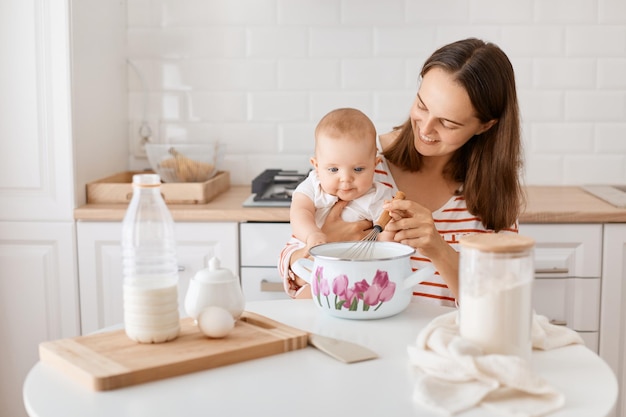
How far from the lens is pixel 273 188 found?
2828 mm

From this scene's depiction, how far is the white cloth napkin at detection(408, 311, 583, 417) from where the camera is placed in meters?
1.07

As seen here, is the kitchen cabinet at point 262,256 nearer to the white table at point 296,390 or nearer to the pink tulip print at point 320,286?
the pink tulip print at point 320,286

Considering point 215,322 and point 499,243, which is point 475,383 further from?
point 215,322

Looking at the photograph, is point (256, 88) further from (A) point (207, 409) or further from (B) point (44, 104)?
(A) point (207, 409)

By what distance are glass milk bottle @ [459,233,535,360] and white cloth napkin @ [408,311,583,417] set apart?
0.03 metres

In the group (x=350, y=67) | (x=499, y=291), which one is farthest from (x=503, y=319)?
(x=350, y=67)

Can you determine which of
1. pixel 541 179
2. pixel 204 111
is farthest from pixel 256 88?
pixel 541 179

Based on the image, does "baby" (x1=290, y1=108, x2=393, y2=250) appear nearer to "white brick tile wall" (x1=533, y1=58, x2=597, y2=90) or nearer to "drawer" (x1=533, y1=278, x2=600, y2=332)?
"drawer" (x1=533, y1=278, x2=600, y2=332)

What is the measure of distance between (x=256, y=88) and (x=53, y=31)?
31.8 inches

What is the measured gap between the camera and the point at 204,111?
3111 mm

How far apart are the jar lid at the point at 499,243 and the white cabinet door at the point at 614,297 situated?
57.6 inches

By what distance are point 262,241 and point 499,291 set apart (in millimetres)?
1455

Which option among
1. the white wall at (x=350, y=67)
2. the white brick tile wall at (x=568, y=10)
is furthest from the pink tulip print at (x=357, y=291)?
the white brick tile wall at (x=568, y=10)

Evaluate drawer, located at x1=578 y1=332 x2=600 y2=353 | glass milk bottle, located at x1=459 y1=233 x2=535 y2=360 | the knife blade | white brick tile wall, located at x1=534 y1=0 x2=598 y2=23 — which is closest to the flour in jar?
glass milk bottle, located at x1=459 y1=233 x2=535 y2=360
